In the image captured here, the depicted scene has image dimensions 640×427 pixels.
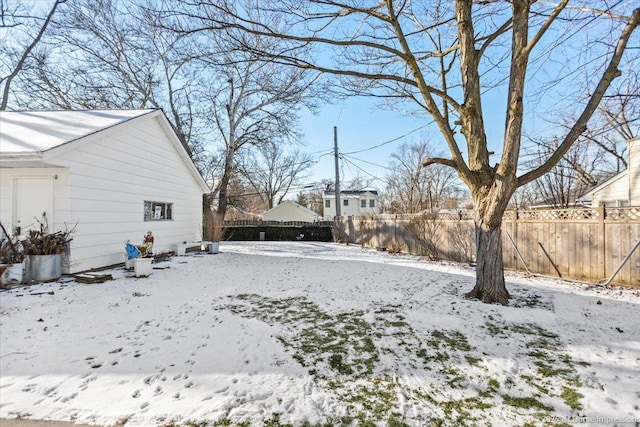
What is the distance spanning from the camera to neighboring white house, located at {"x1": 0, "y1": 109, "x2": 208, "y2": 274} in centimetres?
603

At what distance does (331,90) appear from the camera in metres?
6.21

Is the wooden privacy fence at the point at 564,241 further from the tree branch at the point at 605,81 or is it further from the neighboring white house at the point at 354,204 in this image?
the neighboring white house at the point at 354,204

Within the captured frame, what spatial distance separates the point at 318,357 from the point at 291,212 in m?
30.9

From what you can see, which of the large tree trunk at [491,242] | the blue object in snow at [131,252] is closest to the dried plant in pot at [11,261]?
the blue object in snow at [131,252]

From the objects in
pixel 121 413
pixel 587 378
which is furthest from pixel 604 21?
pixel 121 413

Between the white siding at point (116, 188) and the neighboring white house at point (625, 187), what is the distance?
13.4 meters

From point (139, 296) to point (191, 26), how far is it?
4.56m

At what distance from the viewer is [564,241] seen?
253 inches

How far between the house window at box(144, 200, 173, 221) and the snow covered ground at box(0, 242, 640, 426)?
13.3ft

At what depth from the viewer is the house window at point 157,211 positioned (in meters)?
8.89

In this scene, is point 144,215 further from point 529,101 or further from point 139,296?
point 529,101

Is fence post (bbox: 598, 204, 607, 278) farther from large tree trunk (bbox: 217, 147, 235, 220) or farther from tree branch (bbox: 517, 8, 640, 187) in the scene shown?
large tree trunk (bbox: 217, 147, 235, 220)

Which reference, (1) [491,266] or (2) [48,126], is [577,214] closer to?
(1) [491,266]

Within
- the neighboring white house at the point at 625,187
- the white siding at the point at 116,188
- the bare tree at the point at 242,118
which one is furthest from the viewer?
the bare tree at the point at 242,118
